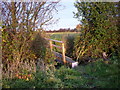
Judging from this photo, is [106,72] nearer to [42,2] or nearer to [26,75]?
[26,75]

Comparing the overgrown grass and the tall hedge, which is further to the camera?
the tall hedge

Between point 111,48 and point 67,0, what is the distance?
2292 mm

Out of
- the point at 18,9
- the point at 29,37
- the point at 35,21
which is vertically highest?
the point at 18,9

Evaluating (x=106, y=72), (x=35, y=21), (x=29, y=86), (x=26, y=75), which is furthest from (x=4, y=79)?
(x=106, y=72)

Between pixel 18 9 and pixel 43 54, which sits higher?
pixel 18 9

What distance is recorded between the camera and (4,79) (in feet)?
12.8

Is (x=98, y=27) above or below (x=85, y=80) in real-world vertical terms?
above

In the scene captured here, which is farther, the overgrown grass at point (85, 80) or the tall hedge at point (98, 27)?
the tall hedge at point (98, 27)

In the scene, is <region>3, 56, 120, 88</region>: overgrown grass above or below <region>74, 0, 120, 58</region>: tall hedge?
below

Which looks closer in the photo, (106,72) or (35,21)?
(106,72)

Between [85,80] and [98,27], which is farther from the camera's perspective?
[98,27]

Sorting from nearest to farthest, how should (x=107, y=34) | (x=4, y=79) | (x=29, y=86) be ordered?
(x=29, y=86)
(x=4, y=79)
(x=107, y=34)

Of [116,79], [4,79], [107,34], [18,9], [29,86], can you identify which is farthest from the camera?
[107,34]

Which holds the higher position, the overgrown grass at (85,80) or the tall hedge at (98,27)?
the tall hedge at (98,27)
